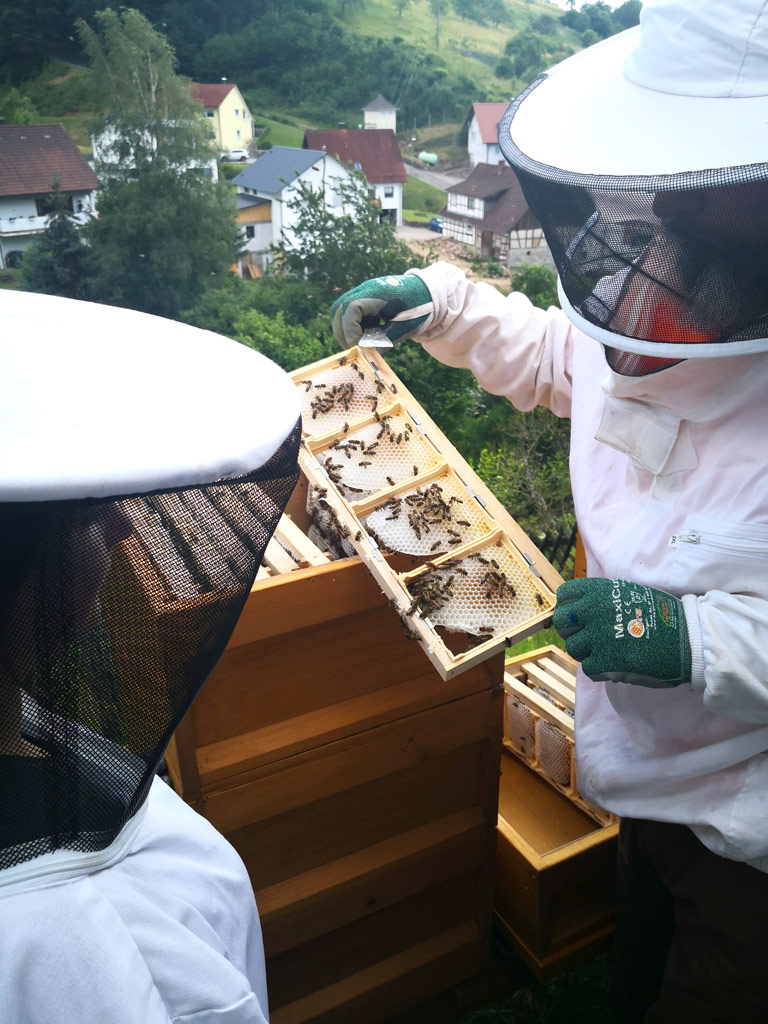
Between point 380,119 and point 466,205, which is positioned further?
point 466,205

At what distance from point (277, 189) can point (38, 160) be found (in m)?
6.53

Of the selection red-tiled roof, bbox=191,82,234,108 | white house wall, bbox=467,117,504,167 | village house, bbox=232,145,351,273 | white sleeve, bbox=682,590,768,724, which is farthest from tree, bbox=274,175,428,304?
white sleeve, bbox=682,590,768,724

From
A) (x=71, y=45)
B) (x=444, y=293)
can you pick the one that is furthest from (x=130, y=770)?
(x=71, y=45)

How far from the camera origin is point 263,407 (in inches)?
36.0

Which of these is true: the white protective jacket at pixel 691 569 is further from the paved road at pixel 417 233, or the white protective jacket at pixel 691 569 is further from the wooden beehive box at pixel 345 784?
the paved road at pixel 417 233

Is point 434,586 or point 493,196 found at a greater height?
point 434,586

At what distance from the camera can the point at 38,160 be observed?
23.2 ft

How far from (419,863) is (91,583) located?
1.87 m

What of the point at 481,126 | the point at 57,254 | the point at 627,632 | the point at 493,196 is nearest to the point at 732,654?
the point at 627,632

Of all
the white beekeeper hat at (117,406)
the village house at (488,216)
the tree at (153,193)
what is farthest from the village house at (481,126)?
the white beekeeper hat at (117,406)

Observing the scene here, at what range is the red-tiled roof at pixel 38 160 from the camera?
6660mm

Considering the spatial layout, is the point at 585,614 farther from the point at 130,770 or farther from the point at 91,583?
the point at 91,583

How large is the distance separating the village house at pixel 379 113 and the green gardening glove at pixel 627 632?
917cm

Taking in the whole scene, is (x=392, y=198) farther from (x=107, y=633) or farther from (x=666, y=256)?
(x=107, y=633)
